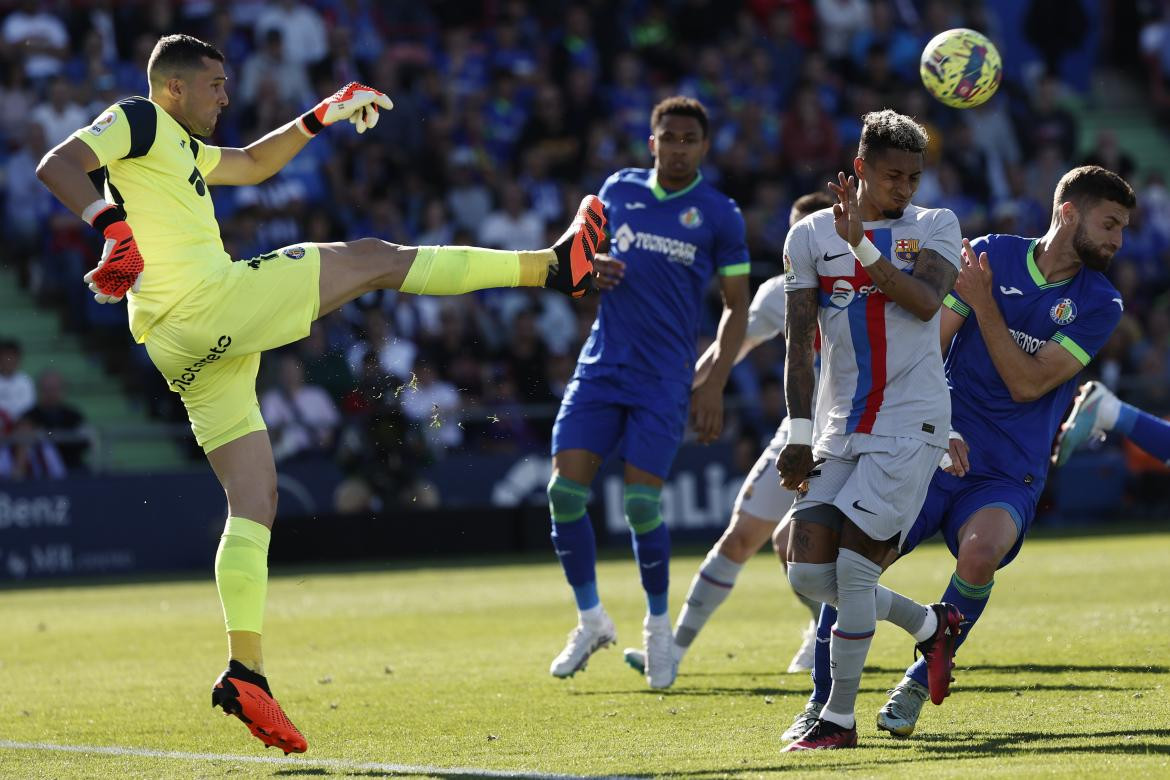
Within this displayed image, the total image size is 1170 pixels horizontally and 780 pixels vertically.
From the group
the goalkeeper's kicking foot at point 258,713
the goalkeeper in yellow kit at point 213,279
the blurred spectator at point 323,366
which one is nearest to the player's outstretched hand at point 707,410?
the goalkeeper in yellow kit at point 213,279

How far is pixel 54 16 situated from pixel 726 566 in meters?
14.9

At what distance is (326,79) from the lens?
2148cm

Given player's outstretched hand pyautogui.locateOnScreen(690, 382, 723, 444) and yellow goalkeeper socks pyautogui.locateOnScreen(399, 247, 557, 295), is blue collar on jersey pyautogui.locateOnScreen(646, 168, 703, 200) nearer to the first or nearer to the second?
player's outstretched hand pyautogui.locateOnScreen(690, 382, 723, 444)

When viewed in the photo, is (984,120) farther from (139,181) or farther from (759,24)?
(139,181)

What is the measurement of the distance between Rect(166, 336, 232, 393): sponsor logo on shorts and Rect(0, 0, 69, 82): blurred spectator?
14.5 metres

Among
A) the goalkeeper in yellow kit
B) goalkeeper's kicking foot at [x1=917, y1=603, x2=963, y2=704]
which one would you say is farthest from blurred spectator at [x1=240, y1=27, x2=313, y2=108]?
goalkeeper's kicking foot at [x1=917, y1=603, x2=963, y2=704]

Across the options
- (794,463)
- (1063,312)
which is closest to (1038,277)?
(1063,312)

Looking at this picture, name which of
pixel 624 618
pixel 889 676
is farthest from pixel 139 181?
pixel 624 618

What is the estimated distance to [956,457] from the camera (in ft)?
24.0

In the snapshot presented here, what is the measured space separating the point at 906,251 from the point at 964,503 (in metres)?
1.27

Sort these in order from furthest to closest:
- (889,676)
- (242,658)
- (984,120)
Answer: (984,120) → (889,676) → (242,658)

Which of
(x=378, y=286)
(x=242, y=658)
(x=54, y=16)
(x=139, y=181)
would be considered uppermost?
(x=54, y=16)

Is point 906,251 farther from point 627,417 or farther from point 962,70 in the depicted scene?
point 627,417

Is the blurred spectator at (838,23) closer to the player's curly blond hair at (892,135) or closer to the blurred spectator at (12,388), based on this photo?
the blurred spectator at (12,388)
